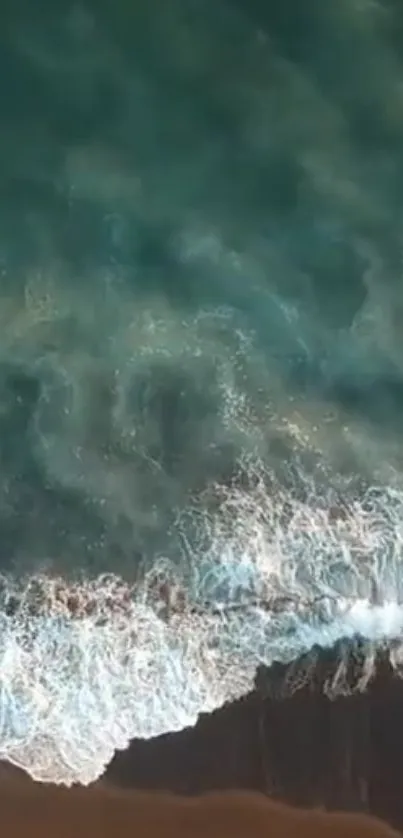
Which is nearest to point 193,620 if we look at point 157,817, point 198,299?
point 157,817

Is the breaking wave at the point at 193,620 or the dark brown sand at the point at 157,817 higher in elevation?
the breaking wave at the point at 193,620

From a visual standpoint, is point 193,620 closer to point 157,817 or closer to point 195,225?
point 157,817

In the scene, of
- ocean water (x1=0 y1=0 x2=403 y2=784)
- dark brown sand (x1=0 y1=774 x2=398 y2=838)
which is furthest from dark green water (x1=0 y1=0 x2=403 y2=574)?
dark brown sand (x1=0 y1=774 x2=398 y2=838)

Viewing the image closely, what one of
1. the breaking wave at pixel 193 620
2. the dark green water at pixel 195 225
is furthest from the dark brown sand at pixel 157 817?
the dark green water at pixel 195 225

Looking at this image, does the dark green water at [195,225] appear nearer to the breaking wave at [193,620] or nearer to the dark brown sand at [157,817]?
the breaking wave at [193,620]

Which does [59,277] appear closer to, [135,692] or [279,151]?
[279,151]

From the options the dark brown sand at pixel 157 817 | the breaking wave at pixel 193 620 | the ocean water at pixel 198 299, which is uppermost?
the ocean water at pixel 198 299

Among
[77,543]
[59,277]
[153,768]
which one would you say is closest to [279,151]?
[59,277]
